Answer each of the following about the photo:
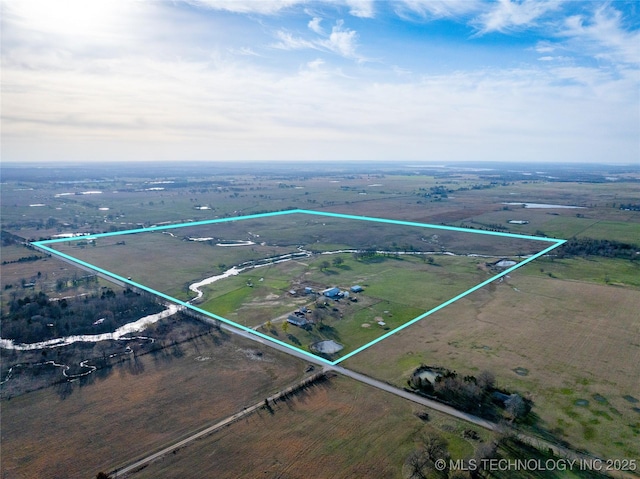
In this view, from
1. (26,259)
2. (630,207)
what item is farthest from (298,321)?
(630,207)

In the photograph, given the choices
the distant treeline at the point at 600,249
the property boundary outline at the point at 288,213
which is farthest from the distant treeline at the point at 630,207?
the property boundary outline at the point at 288,213

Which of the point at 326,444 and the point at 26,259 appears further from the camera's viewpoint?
the point at 26,259

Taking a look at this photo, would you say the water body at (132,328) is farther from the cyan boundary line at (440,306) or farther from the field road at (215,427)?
the cyan boundary line at (440,306)

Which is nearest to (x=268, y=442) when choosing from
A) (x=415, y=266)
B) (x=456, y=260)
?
(x=415, y=266)

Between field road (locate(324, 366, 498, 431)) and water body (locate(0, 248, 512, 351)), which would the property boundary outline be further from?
water body (locate(0, 248, 512, 351))

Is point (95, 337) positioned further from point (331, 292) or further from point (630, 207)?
point (630, 207)
